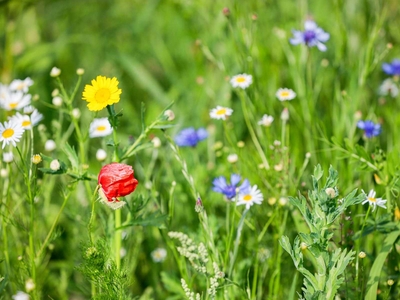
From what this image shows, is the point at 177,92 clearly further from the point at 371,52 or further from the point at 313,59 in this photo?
the point at 371,52

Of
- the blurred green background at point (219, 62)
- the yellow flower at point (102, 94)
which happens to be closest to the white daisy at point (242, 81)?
the blurred green background at point (219, 62)

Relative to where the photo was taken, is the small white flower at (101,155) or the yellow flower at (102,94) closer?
the yellow flower at (102,94)

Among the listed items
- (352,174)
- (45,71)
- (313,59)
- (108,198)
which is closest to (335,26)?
(313,59)

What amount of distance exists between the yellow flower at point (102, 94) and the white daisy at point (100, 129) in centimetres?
34

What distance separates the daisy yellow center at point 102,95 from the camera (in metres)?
1.02

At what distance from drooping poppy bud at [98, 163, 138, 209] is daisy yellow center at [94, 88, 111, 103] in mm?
145

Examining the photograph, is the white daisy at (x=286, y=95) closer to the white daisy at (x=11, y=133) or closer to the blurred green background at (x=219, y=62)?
the blurred green background at (x=219, y=62)

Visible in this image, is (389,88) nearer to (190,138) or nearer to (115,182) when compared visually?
(190,138)

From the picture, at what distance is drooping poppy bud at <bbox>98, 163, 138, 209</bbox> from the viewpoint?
0.94 m

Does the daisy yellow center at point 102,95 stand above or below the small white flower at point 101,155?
above

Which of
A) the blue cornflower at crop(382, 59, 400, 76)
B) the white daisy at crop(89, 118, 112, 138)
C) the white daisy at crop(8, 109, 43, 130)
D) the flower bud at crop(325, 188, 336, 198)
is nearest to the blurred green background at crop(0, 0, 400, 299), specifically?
the blue cornflower at crop(382, 59, 400, 76)

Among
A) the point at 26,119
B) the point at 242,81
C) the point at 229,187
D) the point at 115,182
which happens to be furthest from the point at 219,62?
the point at 115,182

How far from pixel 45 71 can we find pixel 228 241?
1.33 meters

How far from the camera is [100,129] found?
1418 millimetres
